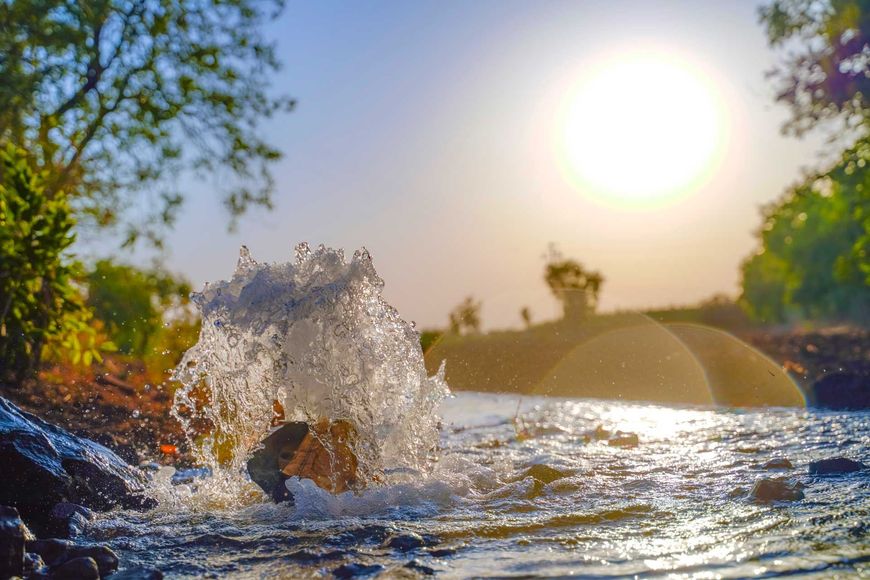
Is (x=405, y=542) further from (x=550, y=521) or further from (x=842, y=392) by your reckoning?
(x=842, y=392)

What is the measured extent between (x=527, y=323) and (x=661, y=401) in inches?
526

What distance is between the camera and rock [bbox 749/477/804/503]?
5703 millimetres

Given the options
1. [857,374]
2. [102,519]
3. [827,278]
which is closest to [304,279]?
[102,519]

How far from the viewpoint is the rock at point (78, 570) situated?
14.5 feet

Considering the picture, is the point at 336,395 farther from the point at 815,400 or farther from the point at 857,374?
the point at 857,374

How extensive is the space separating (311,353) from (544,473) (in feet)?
7.44

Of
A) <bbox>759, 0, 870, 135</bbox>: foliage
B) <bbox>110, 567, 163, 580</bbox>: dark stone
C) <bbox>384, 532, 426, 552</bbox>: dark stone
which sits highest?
<bbox>759, 0, 870, 135</bbox>: foliage

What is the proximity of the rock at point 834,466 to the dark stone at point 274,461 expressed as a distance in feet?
13.9

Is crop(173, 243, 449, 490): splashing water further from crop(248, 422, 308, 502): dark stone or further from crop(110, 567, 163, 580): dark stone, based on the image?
crop(110, 567, 163, 580): dark stone

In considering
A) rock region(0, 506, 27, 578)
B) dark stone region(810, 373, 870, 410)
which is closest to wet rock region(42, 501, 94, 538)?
rock region(0, 506, 27, 578)

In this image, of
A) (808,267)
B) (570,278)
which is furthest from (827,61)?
(808,267)

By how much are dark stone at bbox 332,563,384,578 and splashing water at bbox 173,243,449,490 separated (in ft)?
6.80

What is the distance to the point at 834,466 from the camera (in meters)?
6.69

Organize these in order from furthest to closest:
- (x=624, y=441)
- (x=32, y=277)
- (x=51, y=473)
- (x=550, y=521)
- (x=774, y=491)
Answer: (x=32, y=277) < (x=624, y=441) < (x=51, y=473) < (x=774, y=491) < (x=550, y=521)
